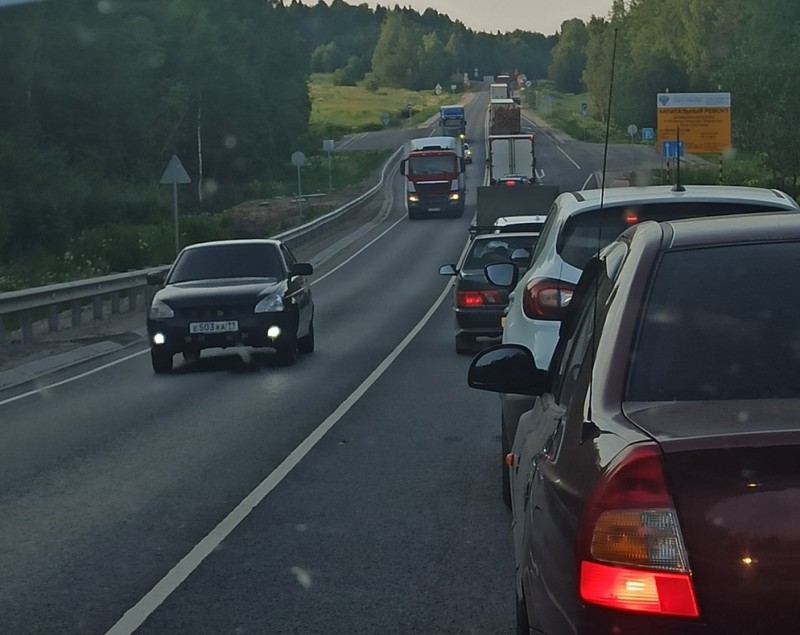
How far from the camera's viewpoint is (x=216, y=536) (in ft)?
27.2

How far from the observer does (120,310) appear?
96.2ft

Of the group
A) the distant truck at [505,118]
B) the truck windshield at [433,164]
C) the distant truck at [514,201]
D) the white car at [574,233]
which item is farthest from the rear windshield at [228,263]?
the distant truck at [505,118]

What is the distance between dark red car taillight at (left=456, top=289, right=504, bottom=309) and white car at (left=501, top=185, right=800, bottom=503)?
1012cm

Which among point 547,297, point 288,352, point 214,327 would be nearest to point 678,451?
point 547,297

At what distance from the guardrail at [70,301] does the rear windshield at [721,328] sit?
1845cm

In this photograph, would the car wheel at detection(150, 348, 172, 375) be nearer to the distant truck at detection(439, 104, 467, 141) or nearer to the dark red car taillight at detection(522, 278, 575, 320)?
the dark red car taillight at detection(522, 278, 575, 320)

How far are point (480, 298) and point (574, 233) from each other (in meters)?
11.2

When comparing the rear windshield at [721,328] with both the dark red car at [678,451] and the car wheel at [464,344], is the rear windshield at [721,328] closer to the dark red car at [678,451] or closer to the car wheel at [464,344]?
the dark red car at [678,451]

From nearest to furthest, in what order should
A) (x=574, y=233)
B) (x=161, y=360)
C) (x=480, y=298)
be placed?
(x=574, y=233) < (x=161, y=360) < (x=480, y=298)

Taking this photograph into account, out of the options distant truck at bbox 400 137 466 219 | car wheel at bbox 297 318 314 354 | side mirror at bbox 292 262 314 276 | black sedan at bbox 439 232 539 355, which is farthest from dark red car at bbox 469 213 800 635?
distant truck at bbox 400 137 466 219

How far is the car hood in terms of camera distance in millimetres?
18609

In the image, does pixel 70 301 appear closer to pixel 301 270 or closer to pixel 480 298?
pixel 301 270

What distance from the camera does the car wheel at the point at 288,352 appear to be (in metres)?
18.9

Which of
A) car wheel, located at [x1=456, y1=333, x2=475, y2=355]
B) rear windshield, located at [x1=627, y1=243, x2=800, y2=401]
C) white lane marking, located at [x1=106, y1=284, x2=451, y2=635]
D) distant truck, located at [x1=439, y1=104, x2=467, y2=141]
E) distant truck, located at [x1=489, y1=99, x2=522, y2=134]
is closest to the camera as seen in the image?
rear windshield, located at [x1=627, y1=243, x2=800, y2=401]
